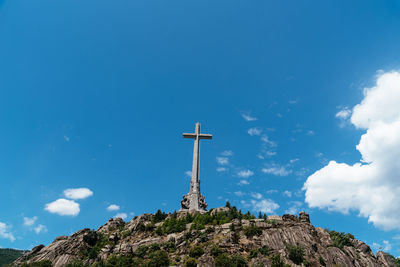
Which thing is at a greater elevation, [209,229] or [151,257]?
[209,229]

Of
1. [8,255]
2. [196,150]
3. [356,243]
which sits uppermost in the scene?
[196,150]

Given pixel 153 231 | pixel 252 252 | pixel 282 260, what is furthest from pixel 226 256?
pixel 153 231

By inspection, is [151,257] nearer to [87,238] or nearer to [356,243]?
[87,238]

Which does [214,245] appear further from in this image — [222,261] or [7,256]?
[7,256]

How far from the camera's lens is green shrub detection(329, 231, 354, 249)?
39806 millimetres

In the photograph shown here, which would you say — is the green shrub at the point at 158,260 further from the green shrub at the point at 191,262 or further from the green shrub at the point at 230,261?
the green shrub at the point at 230,261

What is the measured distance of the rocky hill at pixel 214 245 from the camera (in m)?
34.6

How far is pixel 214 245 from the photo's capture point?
3612 centimetres

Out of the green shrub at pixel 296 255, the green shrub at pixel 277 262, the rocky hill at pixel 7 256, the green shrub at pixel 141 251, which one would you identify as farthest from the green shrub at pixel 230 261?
the rocky hill at pixel 7 256

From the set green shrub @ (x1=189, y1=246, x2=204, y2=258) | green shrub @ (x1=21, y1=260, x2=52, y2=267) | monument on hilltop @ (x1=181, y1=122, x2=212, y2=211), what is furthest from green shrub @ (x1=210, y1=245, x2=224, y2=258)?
green shrub @ (x1=21, y1=260, x2=52, y2=267)

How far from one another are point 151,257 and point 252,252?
13.7m

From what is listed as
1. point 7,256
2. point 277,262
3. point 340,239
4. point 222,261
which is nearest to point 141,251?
point 222,261

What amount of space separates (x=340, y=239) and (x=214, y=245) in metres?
20.5

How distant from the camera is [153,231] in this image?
45.8 metres
